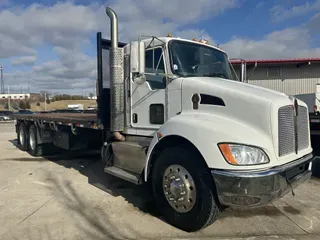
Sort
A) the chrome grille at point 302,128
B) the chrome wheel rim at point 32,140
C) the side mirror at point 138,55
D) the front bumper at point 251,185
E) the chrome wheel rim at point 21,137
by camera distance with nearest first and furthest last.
→ 1. the front bumper at point 251,185
2. the chrome grille at point 302,128
3. the side mirror at point 138,55
4. the chrome wheel rim at point 32,140
5. the chrome wheel rim at point 21,137

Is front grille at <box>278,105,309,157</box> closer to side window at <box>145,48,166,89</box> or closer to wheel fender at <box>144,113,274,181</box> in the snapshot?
wheel fender at <box>144,113,274,181</box>

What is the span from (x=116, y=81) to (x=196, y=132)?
209cm

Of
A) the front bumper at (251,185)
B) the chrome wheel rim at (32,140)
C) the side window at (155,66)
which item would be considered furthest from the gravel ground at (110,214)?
the chrome wheel rim at (32,140)

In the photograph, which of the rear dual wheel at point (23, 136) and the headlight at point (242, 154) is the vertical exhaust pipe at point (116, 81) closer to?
the headlight at point (242, 154)

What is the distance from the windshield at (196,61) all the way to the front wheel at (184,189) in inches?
50.1

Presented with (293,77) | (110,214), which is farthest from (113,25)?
(293,77)

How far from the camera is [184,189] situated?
385 centimetres

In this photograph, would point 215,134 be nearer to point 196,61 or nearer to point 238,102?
point 238,102

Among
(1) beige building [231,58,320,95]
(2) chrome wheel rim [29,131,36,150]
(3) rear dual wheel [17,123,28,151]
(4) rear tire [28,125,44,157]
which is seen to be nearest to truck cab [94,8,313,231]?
(4) rear tire [28,125,44,157]

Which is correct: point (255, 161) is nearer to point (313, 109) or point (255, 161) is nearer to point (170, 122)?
point (170, 122)

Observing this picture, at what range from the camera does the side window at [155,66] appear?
4530 millimetres

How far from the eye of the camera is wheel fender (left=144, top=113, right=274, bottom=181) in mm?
3377

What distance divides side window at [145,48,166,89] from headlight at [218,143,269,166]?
1648 mm

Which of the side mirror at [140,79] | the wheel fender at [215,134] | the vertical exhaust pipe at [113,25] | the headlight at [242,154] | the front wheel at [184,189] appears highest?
the vertical exhaust pipe at [113,25]
